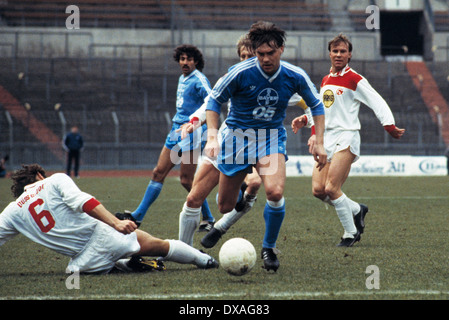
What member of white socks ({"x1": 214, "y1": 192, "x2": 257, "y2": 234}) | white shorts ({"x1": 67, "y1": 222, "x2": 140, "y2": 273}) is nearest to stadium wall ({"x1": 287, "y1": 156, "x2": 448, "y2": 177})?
white socks ({"x1": 214, "y1": 192, "x2": 257, "y2": 234})

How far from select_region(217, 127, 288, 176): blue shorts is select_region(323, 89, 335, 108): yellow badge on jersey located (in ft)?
5.96

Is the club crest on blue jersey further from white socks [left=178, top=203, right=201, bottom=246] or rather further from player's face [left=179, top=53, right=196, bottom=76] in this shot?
player's face [left=179, top=53, right=196, bottom=76]

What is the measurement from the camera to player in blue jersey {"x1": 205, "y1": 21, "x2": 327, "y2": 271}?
5414 mm

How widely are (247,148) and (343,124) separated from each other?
2.02 meters

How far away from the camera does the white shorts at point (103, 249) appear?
17.0ft

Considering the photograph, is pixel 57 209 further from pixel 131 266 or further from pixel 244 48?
pixel 244 48

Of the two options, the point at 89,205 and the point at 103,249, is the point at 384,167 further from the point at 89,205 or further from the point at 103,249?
the point at 89,205

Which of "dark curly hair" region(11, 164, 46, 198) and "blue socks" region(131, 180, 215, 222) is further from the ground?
"dark curly hair" region(11, 164, 46, 198)

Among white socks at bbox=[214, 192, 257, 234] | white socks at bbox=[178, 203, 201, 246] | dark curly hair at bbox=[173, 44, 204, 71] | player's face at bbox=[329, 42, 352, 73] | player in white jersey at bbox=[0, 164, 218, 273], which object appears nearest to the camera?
player in white jersey at bbox=[0, 164, 218, 273]

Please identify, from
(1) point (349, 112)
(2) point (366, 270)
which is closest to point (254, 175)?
(1) point (349, 112)

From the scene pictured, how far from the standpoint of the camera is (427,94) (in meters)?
28.6

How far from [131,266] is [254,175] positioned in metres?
2.82

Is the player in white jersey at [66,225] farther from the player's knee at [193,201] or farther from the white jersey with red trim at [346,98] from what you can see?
the white jersey with red trim at [346,98]

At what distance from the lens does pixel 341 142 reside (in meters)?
7.38
